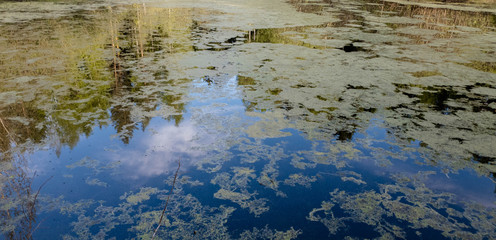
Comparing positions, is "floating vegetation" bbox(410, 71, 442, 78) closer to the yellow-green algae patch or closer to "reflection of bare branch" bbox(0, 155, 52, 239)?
the yellow-green algae patch

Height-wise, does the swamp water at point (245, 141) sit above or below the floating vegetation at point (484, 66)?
below

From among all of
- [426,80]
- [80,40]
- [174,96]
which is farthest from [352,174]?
[80,40]

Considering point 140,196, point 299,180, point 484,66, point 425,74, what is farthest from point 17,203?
point 484,66

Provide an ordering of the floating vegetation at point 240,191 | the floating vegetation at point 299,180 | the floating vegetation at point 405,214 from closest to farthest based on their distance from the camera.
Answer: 1. the floating vegetation at point 405,214
2. the floating vegetation at point 240,191
3. the floating vegetation at point 299,180

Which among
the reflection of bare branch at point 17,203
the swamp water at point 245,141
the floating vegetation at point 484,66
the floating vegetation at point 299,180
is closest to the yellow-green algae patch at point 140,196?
the swamp water at point 245,141

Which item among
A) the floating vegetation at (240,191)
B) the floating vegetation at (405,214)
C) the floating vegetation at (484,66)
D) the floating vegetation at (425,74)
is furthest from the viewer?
the floating vegetation at (484,66)

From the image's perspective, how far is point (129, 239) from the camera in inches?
96.7

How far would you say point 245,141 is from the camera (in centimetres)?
385

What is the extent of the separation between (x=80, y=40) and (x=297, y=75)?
568cm

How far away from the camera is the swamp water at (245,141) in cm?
268

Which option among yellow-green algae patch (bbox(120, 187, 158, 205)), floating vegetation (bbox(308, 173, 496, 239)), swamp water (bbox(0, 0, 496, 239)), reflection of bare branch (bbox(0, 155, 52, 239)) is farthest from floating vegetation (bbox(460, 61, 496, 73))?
reflection of bare branch (bbox(0, 155, 52, 239))

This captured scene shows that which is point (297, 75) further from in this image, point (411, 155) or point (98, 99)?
point (98, 99)

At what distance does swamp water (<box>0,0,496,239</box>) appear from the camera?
8.79 ft

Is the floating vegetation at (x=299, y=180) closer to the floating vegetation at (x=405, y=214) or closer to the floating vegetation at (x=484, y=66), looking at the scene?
the floating vegetation at (x=405, y=214)
